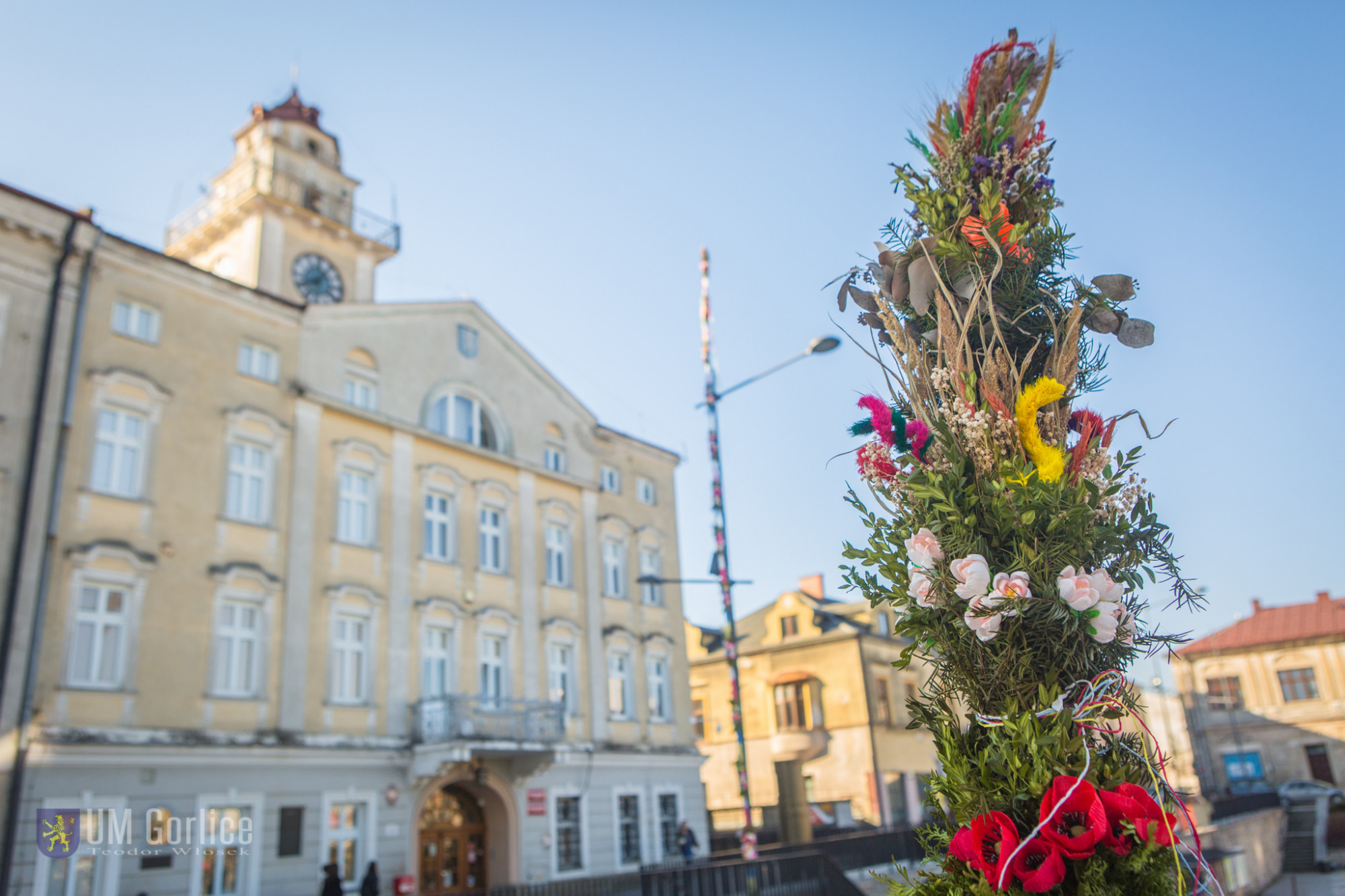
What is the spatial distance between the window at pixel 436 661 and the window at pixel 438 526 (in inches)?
73.9

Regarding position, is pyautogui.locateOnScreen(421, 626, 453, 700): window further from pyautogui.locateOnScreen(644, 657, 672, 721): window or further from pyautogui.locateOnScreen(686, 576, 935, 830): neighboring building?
pyautogui.locateOnScreen(686, 576, 935, 830): neighboring building

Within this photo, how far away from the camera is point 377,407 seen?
2495 cm

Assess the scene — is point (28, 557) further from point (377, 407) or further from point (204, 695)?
point (377, 407)

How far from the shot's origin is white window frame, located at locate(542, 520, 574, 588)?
28391 millimetres

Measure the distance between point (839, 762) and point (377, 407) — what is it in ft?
93.4

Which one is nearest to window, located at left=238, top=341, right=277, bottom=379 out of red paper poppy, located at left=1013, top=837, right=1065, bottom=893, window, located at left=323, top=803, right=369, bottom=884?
window, located at left=323, top=803, right=369, bottom=884

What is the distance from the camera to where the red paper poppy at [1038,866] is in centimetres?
351

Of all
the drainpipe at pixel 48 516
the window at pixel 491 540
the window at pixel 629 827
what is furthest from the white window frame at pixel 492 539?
the drainpipe at pixel 48 516

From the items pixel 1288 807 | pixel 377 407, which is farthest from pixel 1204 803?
pixel 377 407

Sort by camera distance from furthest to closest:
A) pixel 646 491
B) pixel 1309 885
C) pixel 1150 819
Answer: pixel 646 491 < pixel 1309 885 < pixel 1150 819

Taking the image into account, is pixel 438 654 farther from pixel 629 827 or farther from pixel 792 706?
pixel 792 706

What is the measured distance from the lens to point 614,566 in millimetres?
30953

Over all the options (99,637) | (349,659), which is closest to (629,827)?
(349,659)

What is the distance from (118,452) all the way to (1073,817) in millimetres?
20273
